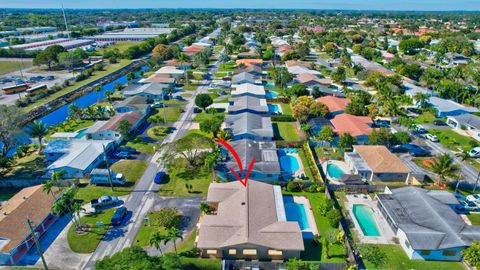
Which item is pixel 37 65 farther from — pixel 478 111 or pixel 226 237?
pixel 478 111

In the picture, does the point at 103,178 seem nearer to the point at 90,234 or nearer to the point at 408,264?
the point at 90,234

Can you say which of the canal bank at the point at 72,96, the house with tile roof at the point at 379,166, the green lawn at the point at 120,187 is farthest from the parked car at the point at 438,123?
the canal bank at the point at 72,96

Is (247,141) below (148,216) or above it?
above

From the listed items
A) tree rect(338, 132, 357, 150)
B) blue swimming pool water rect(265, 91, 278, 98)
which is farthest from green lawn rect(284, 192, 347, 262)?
blue swimming pool water rect(265, 91, 278, 98)

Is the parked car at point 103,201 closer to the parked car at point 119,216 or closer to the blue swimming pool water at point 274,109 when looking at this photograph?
the parked car at point 119,216

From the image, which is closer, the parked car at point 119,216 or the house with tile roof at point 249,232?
the house with tile roof at point 249,232

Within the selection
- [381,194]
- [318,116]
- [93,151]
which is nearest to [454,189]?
[381,194]
